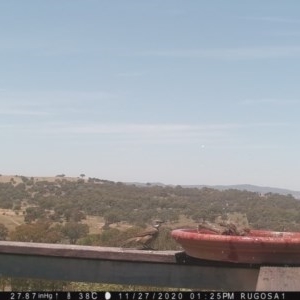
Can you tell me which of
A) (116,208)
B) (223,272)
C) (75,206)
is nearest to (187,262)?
(223,272)

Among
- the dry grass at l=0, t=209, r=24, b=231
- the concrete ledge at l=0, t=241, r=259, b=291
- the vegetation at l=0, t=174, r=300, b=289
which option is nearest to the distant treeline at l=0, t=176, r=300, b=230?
the vegetation at l=0, t=174, r=300, b=289

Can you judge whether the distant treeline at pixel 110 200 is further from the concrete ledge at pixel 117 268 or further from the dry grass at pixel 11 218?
the concrete ledge at pixel 117 268

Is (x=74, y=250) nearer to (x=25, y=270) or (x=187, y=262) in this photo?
(x=25, y=270)

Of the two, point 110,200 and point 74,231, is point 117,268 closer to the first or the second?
point 74,231

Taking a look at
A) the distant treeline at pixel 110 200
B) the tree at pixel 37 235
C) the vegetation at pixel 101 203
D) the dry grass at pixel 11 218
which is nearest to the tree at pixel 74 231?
the vegetation at pixel 101 203

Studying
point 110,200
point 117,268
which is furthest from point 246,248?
point 110,200

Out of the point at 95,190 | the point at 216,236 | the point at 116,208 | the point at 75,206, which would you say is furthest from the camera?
the point at 95,190

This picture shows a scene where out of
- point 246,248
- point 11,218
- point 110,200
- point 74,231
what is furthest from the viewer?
point 110,200

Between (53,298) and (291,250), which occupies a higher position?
(291,250)
